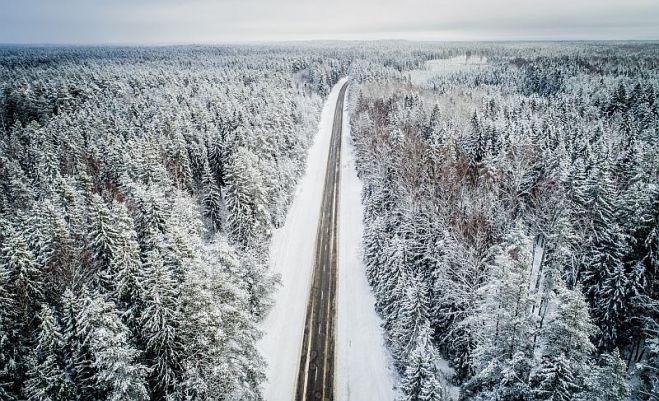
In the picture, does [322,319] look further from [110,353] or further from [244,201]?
[110,353]

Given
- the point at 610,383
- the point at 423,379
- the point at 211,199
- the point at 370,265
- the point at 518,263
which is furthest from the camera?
the point at 211,199

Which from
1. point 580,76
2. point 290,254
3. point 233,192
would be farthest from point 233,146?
point 580,76

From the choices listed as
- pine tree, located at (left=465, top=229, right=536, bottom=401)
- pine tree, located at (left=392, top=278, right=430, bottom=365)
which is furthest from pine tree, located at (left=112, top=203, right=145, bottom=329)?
pine tree, located at (left=465, top=229, right=536, bottom=401)

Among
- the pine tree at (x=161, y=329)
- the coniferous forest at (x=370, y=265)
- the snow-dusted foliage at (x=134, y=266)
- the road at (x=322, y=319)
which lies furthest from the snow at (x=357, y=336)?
the pine tree at (x=161, y=329)

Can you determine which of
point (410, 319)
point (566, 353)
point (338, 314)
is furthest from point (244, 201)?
point (566, 353)

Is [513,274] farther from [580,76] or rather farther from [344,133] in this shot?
[580,76]

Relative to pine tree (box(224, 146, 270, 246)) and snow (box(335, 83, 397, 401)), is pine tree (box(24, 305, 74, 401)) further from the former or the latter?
pine tree (box(224, 146, 270, 246))
